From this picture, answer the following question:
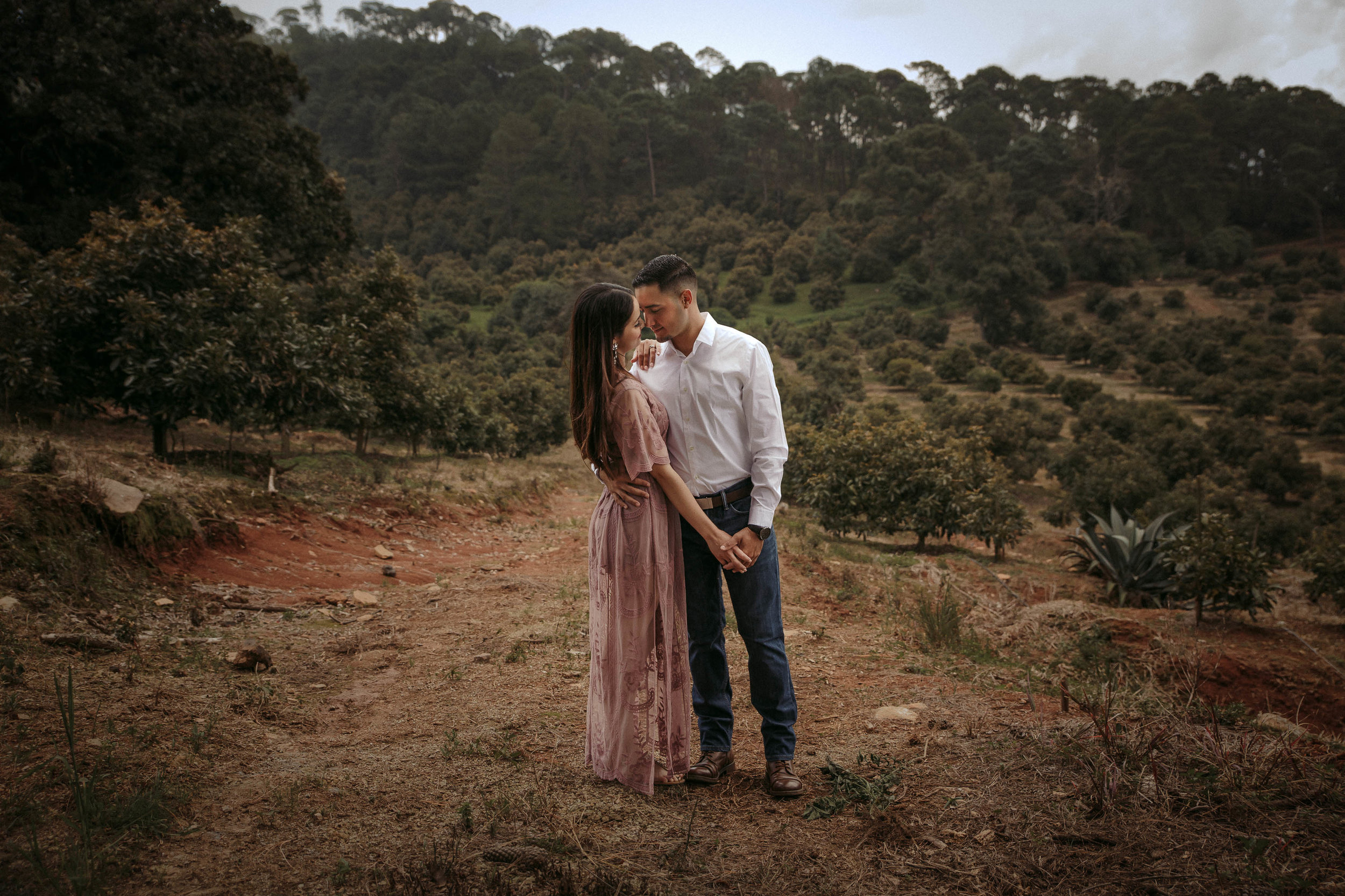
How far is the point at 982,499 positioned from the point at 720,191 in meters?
55.1

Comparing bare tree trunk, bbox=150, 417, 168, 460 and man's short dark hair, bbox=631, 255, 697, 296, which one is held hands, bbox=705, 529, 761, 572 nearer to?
man's short dark hair, bbox=631, 255, 697, 296

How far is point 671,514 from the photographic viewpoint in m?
2.65

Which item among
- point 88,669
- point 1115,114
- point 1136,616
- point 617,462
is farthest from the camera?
point 1115,114

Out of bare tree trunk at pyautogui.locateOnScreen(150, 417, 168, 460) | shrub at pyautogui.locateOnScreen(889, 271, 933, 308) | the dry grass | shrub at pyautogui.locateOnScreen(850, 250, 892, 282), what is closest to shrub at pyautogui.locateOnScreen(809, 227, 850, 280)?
shrub at pyautogui.locateOnScreen(850, 250, 892, 282)

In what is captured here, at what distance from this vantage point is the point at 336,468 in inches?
418

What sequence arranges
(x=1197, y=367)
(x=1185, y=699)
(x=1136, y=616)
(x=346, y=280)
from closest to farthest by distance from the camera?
(x=1185, y=699) → (x=1136, y=616) → (x=346, y=280) → (x=1197, y=367)

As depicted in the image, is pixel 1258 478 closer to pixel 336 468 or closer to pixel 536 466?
pixel 536 466

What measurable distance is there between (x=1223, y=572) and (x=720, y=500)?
7.45 m

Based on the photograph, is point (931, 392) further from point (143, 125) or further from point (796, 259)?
A: point (143, 125)

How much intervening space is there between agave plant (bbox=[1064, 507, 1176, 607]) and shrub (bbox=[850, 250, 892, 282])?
41.0 m

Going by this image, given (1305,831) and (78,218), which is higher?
(78,218)

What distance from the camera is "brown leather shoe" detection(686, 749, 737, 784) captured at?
2734 millimetres

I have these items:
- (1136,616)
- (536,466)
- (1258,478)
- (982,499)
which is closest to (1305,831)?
(1136,616)

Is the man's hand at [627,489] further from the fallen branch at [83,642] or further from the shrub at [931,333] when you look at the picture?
the shrub at [931,333]
